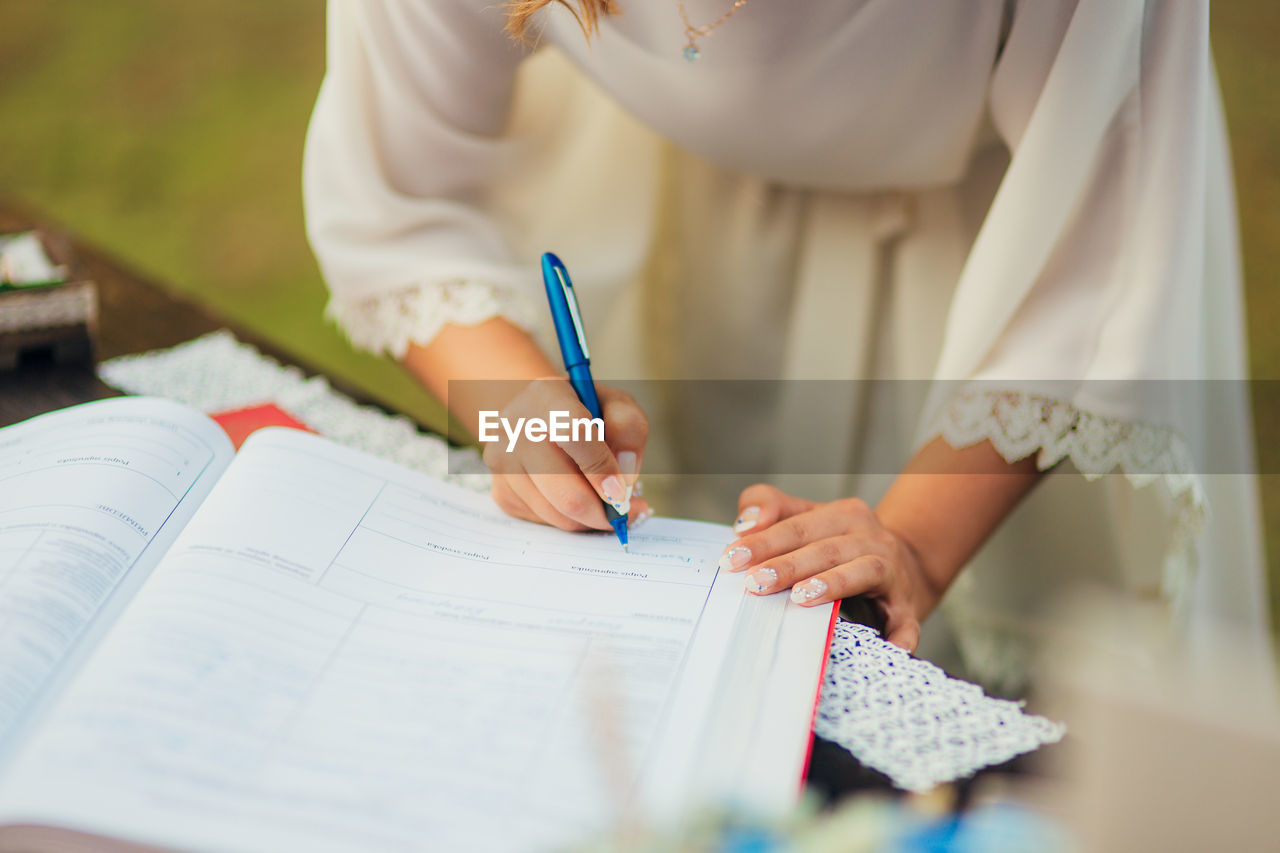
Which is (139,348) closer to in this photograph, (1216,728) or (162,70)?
(1216,728)

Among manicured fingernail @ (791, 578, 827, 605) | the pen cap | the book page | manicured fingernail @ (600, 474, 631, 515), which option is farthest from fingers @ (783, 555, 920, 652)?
the book page

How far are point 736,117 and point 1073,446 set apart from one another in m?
0.41

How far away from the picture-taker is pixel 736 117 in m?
0.89

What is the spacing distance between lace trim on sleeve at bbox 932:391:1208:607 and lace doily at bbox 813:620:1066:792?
276 millimetres

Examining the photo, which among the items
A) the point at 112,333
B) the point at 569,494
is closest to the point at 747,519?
the point at 569,494

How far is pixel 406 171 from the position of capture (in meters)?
0.96

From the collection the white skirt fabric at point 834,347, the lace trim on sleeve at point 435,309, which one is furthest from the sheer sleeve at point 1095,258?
the lace trim on sleeve at point 435,309

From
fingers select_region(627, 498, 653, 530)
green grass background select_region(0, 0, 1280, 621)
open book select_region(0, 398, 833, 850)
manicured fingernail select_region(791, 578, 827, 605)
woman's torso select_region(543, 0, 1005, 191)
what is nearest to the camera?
open book select_region(0, 398, 833, 850)

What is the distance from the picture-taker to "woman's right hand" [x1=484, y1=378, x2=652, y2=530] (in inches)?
26.0

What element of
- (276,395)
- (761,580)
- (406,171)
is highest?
(406,171)

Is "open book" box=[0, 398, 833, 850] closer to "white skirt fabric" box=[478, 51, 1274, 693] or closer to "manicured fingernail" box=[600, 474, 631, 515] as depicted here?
"manicured fingernail" box=[600, 474, 631, 515]

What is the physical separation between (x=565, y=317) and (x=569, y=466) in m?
0.11

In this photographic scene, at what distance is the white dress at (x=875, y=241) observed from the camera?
29.9 inches

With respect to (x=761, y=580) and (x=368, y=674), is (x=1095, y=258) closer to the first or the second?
(x=761, y=580)
